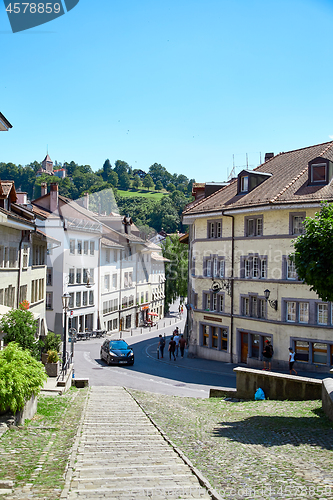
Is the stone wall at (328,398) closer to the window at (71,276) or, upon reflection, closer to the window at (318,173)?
the window at (318,173)

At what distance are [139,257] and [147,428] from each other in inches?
2270

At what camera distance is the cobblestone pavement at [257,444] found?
7156 millimetres

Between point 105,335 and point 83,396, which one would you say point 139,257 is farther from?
point 83,396

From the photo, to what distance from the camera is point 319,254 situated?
1295 centimetres

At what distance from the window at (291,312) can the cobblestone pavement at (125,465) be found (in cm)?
1688

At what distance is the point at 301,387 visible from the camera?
17500 millimetres

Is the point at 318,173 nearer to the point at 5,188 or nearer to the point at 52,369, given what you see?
the point at 5,188

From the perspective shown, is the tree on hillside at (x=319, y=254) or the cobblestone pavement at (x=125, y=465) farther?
the tree on hillside at (x=319, y=254)

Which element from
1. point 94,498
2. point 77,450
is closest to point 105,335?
point 77,450

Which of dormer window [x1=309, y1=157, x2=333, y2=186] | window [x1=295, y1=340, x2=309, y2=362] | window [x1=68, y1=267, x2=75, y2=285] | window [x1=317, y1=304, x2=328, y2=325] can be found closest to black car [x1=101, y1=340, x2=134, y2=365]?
window [x1=295, y1=340, x2=309, y2=362]

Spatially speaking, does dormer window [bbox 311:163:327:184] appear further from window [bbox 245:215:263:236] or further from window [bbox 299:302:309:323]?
window [bbox 299:302:309:323]

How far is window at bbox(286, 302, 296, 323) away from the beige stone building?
0.20 ft

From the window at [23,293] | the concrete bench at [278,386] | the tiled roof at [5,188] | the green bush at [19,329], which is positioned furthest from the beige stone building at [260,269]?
the green bush at [19,329]

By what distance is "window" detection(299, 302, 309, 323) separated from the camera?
28.0 m
